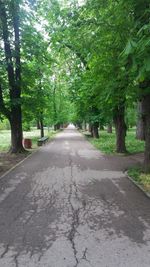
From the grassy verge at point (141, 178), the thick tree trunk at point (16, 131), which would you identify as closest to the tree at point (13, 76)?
the thick tree trunk at point (16, 131)

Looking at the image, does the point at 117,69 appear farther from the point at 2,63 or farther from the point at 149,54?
the point at 2,63

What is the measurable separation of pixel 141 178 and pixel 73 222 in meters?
4.81

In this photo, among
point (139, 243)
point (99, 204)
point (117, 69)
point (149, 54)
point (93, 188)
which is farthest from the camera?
point (117, 69)

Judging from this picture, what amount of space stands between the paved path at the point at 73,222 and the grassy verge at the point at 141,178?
279 millimetres

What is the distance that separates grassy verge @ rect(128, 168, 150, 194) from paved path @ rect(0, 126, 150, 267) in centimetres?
28

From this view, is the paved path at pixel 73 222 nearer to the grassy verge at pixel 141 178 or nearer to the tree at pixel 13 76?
→ the grassy verge at pixel 141 178

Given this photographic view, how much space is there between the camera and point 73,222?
605cm

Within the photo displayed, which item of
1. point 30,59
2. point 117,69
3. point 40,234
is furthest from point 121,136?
point 40,234

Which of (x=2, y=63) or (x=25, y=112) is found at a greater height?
(x=2, y=63)

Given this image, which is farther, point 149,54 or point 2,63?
point 2,63

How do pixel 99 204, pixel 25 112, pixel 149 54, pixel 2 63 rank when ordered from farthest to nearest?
pixel 25 112 → pixel 2 63 → pixel 99 204 → pixel 149 54

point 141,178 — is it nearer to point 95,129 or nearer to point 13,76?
point 13,76

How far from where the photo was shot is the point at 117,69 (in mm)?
10625

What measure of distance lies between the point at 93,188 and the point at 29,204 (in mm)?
2379
